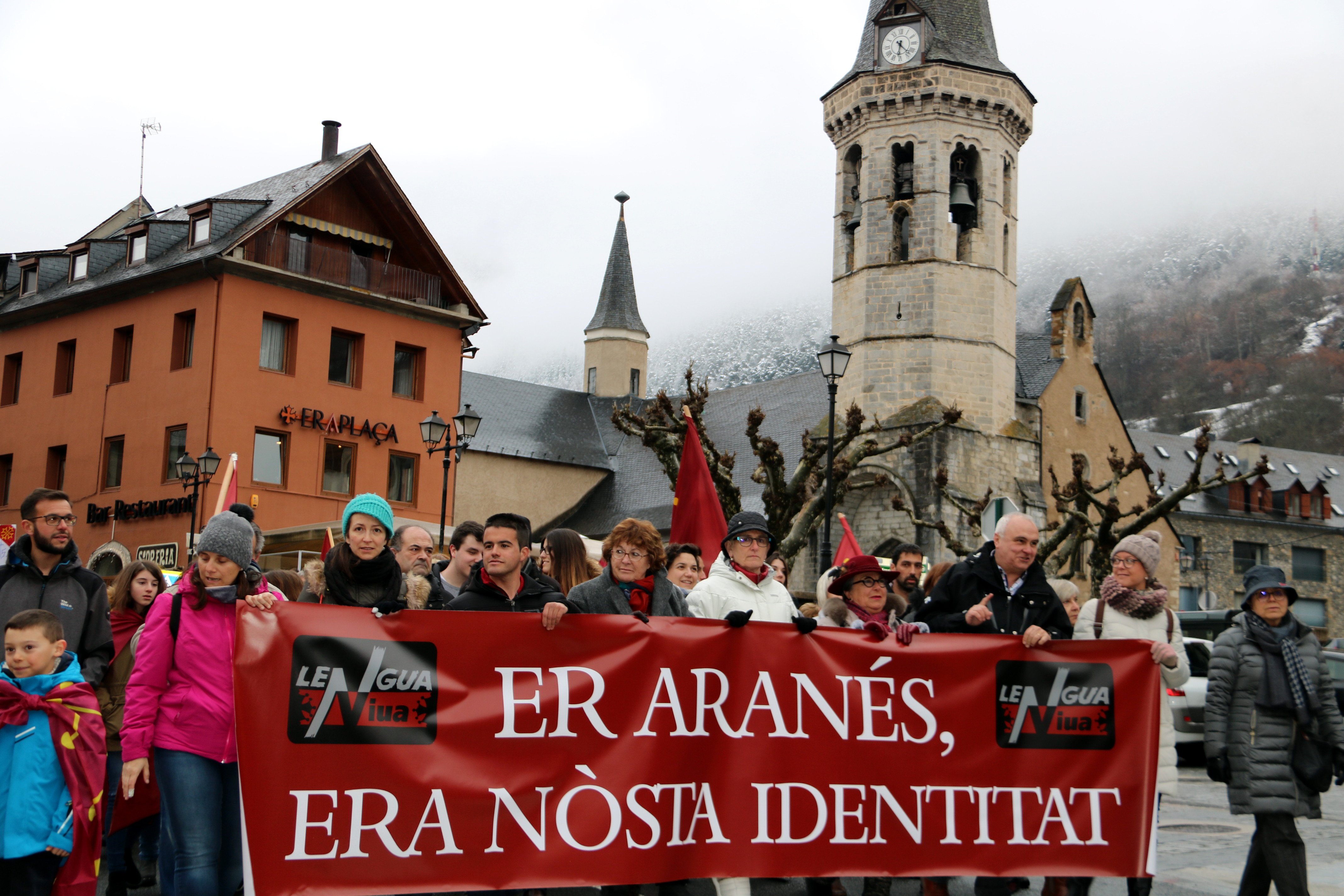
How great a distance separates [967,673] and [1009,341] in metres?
33.7

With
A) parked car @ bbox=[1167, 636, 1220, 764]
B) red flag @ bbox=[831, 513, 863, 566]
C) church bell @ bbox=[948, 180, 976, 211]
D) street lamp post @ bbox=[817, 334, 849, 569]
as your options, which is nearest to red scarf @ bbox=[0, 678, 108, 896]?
red flag @ bbox=[831, 513, 863, 566]

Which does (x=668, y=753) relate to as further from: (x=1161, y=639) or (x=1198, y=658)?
(x=1198, y=658)

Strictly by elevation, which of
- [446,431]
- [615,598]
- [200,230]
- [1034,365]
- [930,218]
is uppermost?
[930,218]

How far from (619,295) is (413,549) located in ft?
201

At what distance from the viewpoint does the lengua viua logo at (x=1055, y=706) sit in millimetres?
6527

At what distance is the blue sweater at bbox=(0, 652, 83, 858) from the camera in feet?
18.0

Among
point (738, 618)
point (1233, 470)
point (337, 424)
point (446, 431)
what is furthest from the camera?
point (1233, 470)

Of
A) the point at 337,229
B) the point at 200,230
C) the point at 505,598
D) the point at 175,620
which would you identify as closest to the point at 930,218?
the point at 337,229

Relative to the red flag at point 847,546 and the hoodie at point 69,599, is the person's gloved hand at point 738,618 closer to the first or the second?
the hoodie at point 69,599

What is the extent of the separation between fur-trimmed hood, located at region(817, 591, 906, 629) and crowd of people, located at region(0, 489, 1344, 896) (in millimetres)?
14

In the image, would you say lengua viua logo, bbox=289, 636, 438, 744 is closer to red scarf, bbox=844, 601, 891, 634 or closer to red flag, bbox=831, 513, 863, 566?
red scarf, bbox=844, 601, 891, 634

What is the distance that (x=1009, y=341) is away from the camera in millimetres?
38969

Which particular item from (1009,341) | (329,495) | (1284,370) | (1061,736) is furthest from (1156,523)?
(1284,370)

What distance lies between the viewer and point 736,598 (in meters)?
6.80
